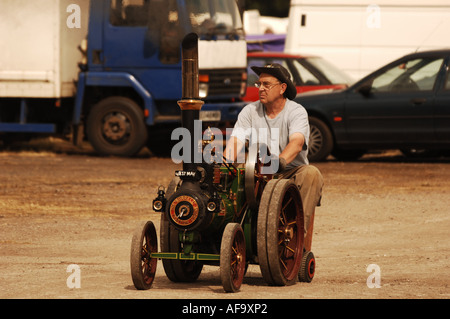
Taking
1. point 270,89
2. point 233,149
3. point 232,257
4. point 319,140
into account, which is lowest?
point 319,140

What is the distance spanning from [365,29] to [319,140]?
407 cm

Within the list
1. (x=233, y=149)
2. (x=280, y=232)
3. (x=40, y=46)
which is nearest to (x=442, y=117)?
(x=40, y=46)

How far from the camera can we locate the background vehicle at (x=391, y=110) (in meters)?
17.3

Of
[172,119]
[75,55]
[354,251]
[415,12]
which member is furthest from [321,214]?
[415,12]

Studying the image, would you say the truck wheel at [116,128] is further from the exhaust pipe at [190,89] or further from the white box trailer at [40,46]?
the exhaust pipe at [190,89]

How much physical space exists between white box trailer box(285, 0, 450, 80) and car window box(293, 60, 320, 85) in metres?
1.67

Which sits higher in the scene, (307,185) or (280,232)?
(307,185)

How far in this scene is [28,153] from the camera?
20.4 metres

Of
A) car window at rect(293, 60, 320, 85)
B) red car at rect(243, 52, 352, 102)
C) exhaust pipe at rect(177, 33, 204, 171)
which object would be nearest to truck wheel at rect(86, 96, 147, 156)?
red car at rect(243, 52, 352, 102)

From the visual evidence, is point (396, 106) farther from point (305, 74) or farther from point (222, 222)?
point (222, 222)

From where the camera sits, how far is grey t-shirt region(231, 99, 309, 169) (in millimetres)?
8688

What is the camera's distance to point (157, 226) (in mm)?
11914

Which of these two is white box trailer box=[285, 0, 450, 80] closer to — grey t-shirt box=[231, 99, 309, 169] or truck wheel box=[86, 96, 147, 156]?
truck wheel box=[86, 96, 147, 156]

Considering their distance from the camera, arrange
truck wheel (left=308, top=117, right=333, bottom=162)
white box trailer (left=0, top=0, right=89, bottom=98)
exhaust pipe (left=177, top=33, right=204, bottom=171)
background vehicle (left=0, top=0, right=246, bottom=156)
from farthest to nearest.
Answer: white box trailer (left=0, top=0, right=89, bottom=98), background vehicle (left=0, top=0, right=246, bottom=156), truck wheel (left=308, top=117, right=333, bottom=162), exhaust pipe (left=177, top=33, right=204, bottom=171)
